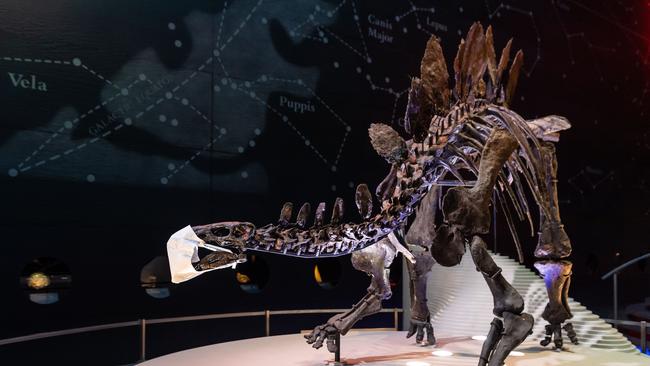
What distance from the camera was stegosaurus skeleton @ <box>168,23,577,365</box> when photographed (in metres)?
4.15

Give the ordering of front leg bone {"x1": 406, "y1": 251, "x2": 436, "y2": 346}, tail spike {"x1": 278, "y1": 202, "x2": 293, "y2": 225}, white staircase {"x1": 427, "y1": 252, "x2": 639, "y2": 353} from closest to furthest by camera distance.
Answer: tail spike {"x1": 278, "y1": 202, "x2": 293, "y2": 225}, front leg bone {"x1": 406, "y1": 251, "x2": 436, "y2": 346}, white staircase {"x1": 427, "y1": 252, "x2": 639, "y2": 353}

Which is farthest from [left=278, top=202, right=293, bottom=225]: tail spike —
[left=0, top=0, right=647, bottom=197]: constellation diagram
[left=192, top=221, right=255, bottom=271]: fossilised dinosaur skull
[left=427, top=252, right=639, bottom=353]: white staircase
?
[left=427, top=252, right=639, bottom=353]: white staircase

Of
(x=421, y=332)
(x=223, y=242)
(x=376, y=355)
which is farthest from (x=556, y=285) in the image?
(x=223, y=242)

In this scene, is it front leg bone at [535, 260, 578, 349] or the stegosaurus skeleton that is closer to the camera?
the stegosaurus skeleton

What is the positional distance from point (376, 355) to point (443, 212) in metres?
2.27

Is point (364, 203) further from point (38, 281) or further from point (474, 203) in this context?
point (38, 281)

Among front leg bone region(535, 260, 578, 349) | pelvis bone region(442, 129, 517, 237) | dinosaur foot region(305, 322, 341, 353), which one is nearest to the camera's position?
pelvis bone region(442, 129, 517, 237)

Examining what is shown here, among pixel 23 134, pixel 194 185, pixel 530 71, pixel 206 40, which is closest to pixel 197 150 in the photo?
pixel 194 185

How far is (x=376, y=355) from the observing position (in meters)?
5.88

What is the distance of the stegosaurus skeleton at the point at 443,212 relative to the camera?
4.15 m

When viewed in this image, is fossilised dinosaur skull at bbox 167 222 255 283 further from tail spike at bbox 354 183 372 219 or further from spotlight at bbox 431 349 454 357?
spotlight at bbox 431 349 454 357

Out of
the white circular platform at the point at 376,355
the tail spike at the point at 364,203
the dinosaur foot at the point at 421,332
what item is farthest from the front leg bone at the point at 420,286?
the tail spike at the point at 364,203

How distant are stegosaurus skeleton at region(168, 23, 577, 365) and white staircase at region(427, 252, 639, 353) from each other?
20.9 inches

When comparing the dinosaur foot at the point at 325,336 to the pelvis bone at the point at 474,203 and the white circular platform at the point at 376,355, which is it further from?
the pelvis bone at the point at 474,203
